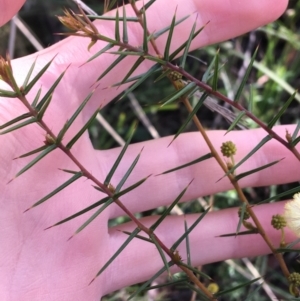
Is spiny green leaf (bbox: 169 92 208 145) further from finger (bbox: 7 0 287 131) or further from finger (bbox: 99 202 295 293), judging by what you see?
finger (bbox: 99 202 295 293)

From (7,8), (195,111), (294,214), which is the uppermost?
(7,8)

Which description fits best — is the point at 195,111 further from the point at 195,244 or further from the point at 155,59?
the point at 195,244

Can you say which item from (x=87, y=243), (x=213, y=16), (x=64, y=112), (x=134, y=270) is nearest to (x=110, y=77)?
(x=64, y=112)

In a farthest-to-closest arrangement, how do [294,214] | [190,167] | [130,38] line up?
1. [190,167]
2. [130,38]
3. [294,214]

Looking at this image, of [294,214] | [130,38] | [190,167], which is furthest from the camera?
[190,167]

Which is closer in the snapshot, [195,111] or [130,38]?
[195,111]

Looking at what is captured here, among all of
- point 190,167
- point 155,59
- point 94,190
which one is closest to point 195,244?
point 190,167

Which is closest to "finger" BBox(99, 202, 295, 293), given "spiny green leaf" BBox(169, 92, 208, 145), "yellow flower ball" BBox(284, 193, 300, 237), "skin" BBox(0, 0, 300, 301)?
"skin" BBox(0, 0, 300, 301)
